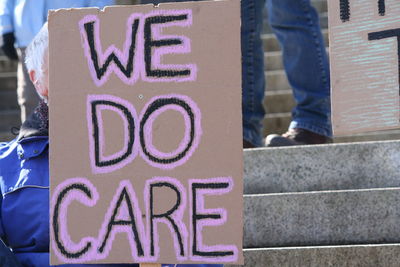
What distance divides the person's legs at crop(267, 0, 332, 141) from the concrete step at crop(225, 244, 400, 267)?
1051mm

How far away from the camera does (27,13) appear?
4.62 meters

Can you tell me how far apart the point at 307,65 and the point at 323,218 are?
95 centimetres

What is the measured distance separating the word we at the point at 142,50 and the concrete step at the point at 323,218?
4.14ft

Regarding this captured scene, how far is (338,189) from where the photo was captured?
4.35m

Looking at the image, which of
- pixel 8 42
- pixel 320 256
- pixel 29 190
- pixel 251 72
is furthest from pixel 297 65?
pixel 29 190

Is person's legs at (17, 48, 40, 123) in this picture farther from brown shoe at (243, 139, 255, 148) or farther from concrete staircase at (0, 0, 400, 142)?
brown shoe at (243, 139, 255, 148)

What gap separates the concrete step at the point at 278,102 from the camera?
659cm

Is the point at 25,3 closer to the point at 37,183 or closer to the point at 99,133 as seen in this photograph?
the point at 37,183

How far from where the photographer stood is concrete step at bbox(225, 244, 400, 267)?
3766mm

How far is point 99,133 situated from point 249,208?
1.26 meters

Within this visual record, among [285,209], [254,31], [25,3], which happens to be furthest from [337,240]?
[25,3]

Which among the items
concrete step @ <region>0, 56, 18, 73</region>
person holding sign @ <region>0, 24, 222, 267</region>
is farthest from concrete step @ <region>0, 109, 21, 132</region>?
person holding sign @ <region>0, 24, 222, 267</region>

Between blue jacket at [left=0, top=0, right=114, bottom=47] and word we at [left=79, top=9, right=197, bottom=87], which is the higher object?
blue jacket at [left=0, top=0, right=114, bottom=47]

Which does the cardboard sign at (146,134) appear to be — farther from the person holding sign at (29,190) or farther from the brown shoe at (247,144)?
the brown shoe at (247,144)
